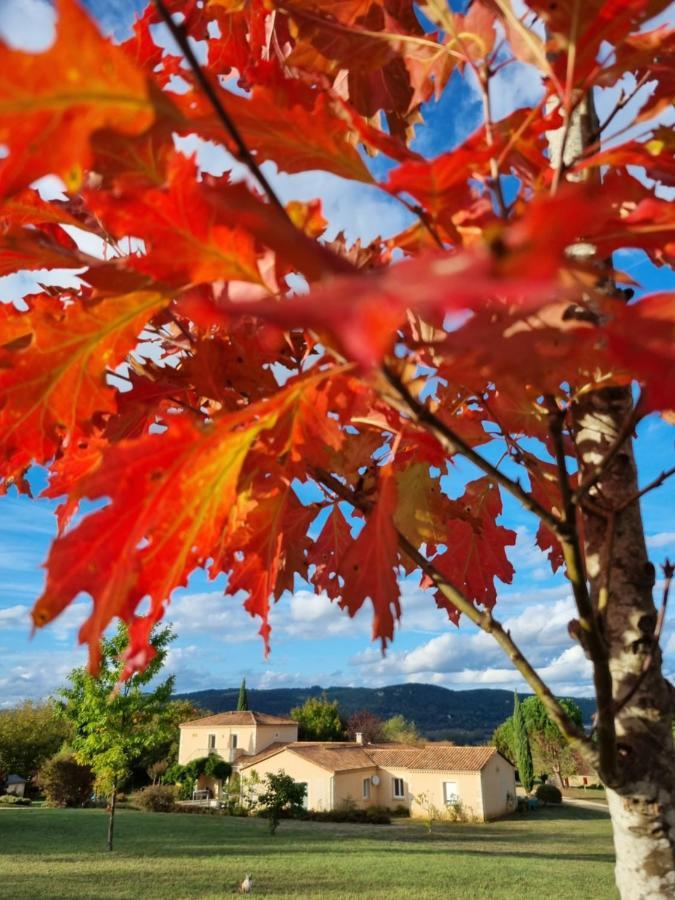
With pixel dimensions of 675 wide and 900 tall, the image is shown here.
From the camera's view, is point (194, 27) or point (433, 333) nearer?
point (433, 333)

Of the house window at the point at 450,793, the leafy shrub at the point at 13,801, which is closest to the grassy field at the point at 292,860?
the house window at the point at 450,793

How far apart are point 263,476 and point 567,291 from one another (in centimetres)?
95

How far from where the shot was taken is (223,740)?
149 ft

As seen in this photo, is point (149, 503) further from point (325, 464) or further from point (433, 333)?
point (433, 333)

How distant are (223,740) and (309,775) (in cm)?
1233

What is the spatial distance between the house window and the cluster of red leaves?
38691mm

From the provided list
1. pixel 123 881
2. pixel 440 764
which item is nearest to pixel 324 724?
pixel 440 764

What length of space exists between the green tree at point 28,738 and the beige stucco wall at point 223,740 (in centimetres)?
780

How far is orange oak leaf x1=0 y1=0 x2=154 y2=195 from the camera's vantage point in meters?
0.61

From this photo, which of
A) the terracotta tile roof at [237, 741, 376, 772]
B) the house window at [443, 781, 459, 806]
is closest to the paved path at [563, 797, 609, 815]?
the house window at [443, 781, 459, 806]

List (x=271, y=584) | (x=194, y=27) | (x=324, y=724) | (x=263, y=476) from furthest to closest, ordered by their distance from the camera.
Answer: (x=324, y=724) < (x=194, y=27) < (x=271, y=584) < (x=263, y=476)

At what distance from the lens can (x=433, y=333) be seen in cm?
111

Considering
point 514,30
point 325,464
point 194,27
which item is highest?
point 194,27

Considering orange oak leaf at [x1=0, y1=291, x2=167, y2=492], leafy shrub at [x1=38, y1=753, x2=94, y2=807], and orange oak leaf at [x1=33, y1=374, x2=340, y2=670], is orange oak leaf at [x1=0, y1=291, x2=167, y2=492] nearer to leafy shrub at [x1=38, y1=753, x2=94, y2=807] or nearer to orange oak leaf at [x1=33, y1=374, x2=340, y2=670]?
orange oak leaf at [x1=33, y1=374, x2=340, y2=670]
